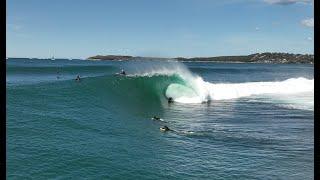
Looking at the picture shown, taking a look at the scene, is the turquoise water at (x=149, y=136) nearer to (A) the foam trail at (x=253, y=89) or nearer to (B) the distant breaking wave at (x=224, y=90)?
(B) the distant breaking wave at (x=224, y=90)

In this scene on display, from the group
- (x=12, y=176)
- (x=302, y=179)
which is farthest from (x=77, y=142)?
(x=302, y=179)

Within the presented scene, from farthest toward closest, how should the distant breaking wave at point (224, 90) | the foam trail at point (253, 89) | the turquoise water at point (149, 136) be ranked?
the foam trail at point (253, 89) → the distant breaking wave at point (224, 90) → the turquoise water at point (149, 136)

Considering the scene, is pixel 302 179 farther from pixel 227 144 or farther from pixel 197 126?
pixel 197 126

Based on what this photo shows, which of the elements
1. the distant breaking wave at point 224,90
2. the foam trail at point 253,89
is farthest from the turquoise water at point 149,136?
the foam trail at point 253,89

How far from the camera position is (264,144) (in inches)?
921

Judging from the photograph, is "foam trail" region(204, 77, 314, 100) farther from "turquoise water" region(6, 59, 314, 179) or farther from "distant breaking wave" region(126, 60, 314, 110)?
"turquoise water" region(6, 59, 314, 179)

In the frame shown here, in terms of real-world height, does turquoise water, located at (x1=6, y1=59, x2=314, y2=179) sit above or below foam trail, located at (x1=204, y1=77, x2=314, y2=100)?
below

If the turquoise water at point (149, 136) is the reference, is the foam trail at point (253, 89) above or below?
above

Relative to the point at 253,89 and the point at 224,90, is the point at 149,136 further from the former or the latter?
the point at 253,89

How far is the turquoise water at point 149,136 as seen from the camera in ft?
59.7

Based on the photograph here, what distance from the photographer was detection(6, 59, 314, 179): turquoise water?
18.2 m

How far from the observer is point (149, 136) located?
2561 cm

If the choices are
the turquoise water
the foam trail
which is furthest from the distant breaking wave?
the turquoise water

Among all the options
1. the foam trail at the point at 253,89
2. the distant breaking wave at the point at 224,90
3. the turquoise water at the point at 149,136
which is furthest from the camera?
the foam trail at the point at 253,89
